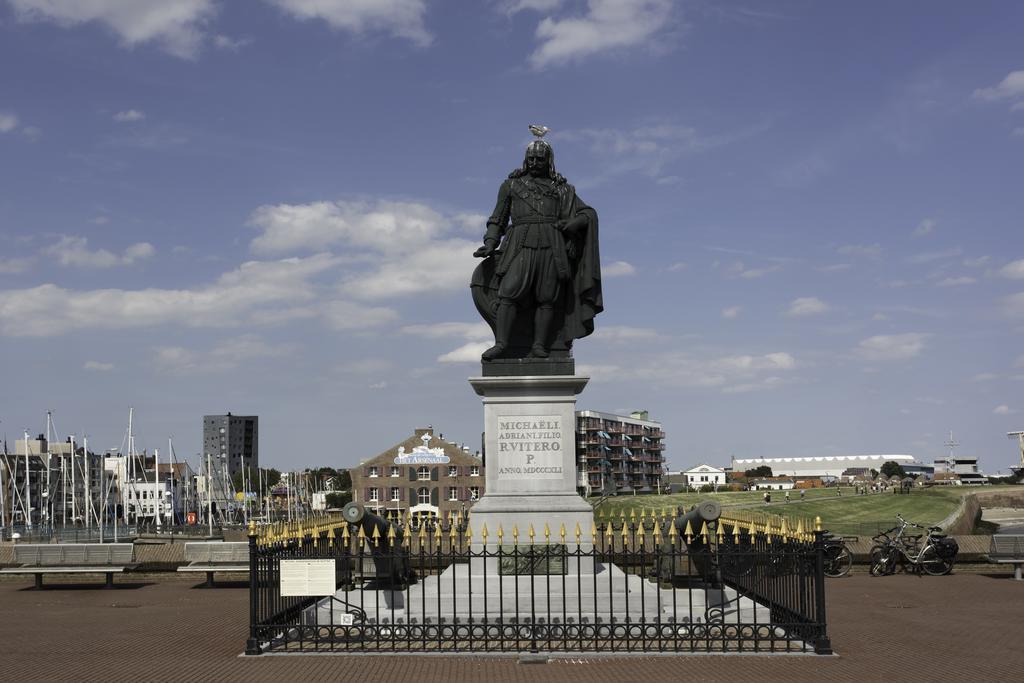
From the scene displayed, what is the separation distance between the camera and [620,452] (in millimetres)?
145000

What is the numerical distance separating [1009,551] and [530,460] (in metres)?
→ 13.9

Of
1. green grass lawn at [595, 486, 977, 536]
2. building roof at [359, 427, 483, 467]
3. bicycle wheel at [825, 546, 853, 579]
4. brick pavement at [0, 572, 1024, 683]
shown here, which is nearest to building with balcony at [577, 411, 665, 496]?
building roof at [359, 427, 483, 467]

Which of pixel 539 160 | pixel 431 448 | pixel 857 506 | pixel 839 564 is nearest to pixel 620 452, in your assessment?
pixel 431 448

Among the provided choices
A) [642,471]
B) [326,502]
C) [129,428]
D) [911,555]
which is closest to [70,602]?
[911,555]

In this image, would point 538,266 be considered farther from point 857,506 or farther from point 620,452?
point 620,452

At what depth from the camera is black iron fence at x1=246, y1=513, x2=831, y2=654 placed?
12.2 meters

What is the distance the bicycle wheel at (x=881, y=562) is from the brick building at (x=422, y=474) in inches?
2735

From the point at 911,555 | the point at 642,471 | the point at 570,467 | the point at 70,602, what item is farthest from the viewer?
the point at 642,471

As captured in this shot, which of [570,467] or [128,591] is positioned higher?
[570,467]

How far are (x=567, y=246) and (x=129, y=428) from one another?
72351 millimetres

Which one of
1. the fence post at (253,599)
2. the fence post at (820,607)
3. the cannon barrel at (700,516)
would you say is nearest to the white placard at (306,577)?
the fence post at (253,599)

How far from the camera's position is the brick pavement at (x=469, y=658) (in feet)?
35.7

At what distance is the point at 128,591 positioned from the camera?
21719mm

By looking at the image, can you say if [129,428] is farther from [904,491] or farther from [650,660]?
[650,660]
